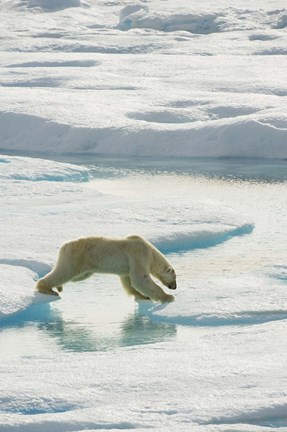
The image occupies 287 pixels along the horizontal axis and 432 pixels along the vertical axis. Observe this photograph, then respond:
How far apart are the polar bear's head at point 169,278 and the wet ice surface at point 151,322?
12 centimetres

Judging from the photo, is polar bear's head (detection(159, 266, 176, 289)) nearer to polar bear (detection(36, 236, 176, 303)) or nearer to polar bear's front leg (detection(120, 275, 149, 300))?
polar bear (detection(36, 236, 176, 303))

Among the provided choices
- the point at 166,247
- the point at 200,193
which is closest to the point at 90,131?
the point at 200,193

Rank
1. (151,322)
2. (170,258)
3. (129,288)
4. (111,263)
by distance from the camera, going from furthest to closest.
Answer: (170,258) < (129,288) < (111,263) < (151,322)

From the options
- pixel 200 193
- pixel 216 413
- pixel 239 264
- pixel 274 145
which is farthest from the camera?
pixel 274 145

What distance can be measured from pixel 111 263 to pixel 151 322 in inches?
23.5

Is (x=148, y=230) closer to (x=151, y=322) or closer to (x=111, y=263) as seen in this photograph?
(x=111, y=263)

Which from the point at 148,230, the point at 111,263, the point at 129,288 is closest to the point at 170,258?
the point at 148,230

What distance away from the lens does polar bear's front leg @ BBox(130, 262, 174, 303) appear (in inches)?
286

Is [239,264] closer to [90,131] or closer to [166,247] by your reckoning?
[166,247]

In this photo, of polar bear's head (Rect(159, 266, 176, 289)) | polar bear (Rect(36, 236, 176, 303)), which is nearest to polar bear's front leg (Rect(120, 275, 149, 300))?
polar bear (Rect(36, 236, 176, 303))

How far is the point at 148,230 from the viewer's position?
9594mm

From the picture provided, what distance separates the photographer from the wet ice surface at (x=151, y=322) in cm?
482

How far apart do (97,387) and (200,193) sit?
796cm

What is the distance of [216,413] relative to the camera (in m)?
4.72
